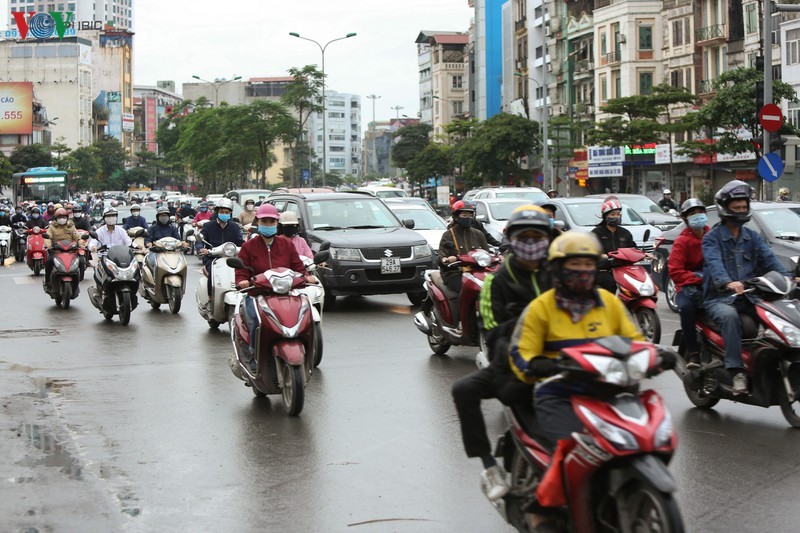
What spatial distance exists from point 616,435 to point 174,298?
14.4 m

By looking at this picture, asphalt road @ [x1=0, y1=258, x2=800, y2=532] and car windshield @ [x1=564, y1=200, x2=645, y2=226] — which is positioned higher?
car windshield @ [x1=564, y1=200, x2=645, y2=226]

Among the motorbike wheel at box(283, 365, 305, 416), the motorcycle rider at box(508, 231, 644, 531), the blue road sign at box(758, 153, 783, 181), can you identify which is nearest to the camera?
the motorcycle rider at box(508, 231, 644, 531)

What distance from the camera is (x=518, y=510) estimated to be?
5.36 metres

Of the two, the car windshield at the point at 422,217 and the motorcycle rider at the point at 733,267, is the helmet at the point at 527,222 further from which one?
the car windshield at the point at 422,217

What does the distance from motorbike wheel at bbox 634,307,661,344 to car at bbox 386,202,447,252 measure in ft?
33.8

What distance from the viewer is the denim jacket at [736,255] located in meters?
8.62

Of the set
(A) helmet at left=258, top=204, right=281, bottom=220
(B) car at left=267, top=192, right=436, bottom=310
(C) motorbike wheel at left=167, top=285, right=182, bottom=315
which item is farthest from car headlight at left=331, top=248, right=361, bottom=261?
(A) helmet at left=258, top=204, right=281, bottom=220

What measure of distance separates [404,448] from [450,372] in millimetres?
3559

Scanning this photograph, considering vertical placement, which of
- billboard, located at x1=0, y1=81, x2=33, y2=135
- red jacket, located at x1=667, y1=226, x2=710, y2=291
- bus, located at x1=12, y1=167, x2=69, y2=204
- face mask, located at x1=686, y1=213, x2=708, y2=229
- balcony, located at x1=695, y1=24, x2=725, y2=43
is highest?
billboard, located at x1=0, y1=81, x2=33, y2=135

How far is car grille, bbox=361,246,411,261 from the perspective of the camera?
58.6ft

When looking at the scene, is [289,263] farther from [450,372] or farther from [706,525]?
[706,525]

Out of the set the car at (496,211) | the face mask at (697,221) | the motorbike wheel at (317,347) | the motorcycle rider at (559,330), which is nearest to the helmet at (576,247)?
the motorcycle rider at (559,330)

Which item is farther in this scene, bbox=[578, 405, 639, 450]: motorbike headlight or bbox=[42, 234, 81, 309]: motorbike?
bbox=[42, 234, 81, 309]: motorbike

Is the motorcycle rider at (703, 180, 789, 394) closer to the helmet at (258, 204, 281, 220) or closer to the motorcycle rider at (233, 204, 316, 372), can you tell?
the motorcycle rider at (233, 204, 316, 372)
